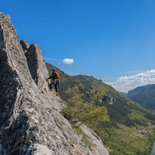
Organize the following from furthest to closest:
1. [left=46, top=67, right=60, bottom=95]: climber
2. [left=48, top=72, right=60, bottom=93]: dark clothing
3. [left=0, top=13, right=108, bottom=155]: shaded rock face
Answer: [left=48, top=72, right=60, bottom=93]: dark clothing, [left=46, top=67, right=60, bottom=95]: climber, [left=0, top=13, right=108, bottom=155]: shaded rock face

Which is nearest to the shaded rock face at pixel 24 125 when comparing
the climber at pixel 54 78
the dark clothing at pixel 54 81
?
the climber at pixel 54 78

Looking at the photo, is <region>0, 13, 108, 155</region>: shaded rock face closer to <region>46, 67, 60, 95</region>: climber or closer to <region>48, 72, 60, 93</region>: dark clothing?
<region>46, 67, 60, 95</region>: climber

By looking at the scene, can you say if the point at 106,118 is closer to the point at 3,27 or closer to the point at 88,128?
the point at 88,128

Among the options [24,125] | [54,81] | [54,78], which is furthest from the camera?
[54,81]

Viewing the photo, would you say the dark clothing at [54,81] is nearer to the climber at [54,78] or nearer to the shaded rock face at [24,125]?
the climber at [54,78]

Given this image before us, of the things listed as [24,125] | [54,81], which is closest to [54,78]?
[54,81]

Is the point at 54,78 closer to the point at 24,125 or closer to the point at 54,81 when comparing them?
the point at 54,81

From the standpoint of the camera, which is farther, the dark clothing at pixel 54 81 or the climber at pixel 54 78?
the dark clothing at pixel 54 81

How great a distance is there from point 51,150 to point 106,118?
35.7 meters

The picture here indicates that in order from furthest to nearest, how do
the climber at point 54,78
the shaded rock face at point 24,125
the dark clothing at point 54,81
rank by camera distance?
the dark clothing at point 54,81, the climber at point 54,78, the shaded rock face at point 24,125

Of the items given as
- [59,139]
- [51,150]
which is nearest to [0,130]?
[59,139]

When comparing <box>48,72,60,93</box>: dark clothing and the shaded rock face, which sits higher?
<box>48,72,60,93</box>: dark clothing

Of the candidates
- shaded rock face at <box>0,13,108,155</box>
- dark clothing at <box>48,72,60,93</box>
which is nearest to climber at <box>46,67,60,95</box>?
dark clothing at <box>48,72,60,93</box>

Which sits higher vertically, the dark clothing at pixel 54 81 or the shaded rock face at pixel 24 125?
the dark clothing at pixel 54 81
